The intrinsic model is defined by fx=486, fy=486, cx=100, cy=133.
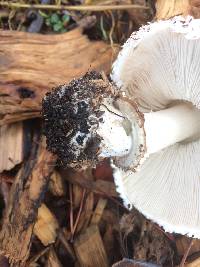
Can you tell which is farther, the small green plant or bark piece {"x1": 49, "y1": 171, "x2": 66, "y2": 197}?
the small green plant

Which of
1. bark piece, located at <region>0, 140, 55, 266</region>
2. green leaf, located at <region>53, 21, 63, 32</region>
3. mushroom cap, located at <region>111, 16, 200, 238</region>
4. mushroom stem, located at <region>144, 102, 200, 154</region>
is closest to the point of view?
mushroom cap, located at <region>111, 16, 200, 238</region>

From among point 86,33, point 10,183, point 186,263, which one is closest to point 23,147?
point 10,183

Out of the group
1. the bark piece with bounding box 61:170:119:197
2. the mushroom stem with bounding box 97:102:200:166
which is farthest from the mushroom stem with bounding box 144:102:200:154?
the bark piece with bounding box 61:170:119:197

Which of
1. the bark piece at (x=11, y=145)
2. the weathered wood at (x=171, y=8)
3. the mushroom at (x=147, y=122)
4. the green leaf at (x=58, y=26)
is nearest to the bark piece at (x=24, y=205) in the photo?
the bark piece at (x=11, y=145)

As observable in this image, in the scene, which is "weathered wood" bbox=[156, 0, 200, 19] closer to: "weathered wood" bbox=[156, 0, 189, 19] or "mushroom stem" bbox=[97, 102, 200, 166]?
"weathered wood" bbox=[156, 0, 189, 19]

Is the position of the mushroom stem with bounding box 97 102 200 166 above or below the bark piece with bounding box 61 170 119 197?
above

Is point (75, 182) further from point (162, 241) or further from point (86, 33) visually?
point (86, 33)

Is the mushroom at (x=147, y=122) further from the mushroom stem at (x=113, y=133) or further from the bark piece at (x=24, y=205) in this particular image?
the bark piece at (x=24, y=205)
